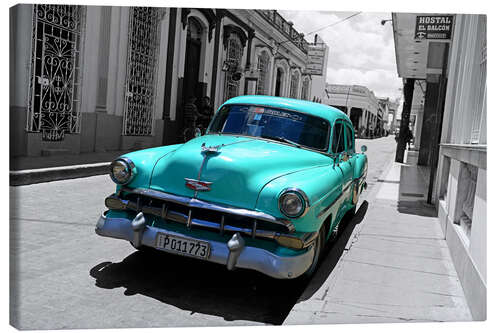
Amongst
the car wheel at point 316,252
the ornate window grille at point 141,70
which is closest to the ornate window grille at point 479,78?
the car wheel at point 316,252

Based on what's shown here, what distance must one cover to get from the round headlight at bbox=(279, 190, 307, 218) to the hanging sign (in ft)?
16.8

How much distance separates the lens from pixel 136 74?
10562mm

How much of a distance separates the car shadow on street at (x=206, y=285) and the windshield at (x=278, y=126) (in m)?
1.15

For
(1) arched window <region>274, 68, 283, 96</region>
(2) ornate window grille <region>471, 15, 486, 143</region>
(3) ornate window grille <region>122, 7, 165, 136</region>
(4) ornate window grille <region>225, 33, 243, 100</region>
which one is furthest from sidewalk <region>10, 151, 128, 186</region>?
(1) arched window <region>274, 68, 283, 96</region>

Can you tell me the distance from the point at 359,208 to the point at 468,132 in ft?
7.84

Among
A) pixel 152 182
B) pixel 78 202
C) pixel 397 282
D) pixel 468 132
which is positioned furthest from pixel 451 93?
pixel 78 202

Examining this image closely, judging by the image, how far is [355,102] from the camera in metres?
14.1

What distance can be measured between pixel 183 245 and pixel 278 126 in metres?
1.60

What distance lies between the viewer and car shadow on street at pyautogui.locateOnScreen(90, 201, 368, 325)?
3123 mm

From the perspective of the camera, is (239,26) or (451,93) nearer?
(451,93)

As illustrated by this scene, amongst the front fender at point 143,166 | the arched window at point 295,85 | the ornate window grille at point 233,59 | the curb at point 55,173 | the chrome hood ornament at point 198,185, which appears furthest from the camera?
the arched window at point 295,85

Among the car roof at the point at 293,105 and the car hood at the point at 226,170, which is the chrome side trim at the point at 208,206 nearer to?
the car hood at the point at 226,170

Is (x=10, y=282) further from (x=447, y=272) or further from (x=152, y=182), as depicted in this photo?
(x=447, y=272)

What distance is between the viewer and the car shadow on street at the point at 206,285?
3123 millimetres
